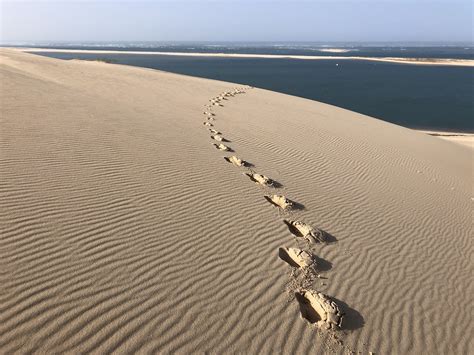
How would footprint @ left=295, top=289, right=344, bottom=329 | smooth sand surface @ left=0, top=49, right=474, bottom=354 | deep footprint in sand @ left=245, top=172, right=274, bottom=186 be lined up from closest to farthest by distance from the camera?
smooth sand surface @ left=0, top=49, right=474, bottom=354 → footprint @ left=295, top=289, right=344, bottom=329 → deep footprint in sand @ left=245, top=172, right=274, bottom=186

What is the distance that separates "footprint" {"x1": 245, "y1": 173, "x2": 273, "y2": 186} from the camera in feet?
24.0

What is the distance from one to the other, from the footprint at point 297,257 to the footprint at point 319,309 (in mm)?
541

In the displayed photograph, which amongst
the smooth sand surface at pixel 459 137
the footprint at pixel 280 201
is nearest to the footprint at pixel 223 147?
the footprint at pixel 280 201

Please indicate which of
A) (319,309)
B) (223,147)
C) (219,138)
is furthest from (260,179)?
(319,309)

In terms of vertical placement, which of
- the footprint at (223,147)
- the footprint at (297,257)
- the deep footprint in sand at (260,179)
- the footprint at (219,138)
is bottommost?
the footprint at (219,138)

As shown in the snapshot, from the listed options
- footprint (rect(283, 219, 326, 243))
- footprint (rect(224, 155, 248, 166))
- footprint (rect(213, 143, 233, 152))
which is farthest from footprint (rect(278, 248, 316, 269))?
footprint (rect(213, 143, 233, 152))

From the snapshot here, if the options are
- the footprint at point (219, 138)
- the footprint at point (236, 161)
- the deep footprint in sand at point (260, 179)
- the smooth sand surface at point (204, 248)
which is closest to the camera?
the smooth sand surface at point (204, 248)

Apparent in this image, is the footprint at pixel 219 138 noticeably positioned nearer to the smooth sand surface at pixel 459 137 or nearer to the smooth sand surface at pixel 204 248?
the smooth sand surface at pixel 204 248

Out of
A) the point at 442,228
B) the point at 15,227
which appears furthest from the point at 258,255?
the point at 442,228

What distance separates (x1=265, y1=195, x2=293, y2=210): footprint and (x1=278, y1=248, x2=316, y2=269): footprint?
1.41 metres

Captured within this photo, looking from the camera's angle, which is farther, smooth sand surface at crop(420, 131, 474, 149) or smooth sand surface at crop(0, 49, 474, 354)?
smooth sand surface at crop(420, 131, 474, 149)

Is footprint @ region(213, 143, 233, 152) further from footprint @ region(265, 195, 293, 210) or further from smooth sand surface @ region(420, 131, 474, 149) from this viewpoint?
smooth sand surface @ region(420, 131, 474, 149)

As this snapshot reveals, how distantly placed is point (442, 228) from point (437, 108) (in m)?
25.0

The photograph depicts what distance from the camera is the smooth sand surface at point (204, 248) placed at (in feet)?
11.5
